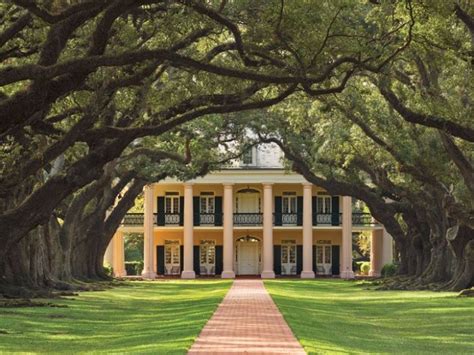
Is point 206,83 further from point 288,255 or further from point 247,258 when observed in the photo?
point 247,258

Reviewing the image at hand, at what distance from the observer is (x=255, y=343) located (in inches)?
660

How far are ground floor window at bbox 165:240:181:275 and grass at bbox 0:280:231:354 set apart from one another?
35.6 m

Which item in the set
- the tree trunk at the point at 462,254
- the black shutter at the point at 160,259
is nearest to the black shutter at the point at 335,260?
the black shutter at the point at 160,259

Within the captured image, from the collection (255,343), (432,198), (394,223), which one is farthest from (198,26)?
(394,223)

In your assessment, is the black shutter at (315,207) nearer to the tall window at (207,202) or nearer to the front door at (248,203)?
the front door at (248,203)

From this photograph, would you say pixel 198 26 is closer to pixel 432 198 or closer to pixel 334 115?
pixel 334 115

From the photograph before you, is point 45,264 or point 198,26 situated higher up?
point 198,26

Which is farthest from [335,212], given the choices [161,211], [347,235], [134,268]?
[134,268]

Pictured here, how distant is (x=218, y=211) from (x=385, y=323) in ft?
146

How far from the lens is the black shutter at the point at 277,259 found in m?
68.4

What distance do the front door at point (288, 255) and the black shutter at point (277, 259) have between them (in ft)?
0.94

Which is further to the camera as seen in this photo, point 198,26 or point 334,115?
point 334,115

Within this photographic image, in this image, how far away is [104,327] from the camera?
74.5 feet

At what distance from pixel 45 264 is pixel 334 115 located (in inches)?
467
